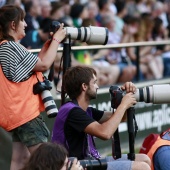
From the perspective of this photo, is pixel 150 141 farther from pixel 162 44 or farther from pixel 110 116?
pixel 162 44

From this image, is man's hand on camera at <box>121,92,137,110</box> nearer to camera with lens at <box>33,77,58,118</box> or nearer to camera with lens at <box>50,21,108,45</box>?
camera with lens at <box>33,77,58,118</box>

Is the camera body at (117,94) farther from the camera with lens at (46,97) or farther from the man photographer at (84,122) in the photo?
the camera with lens at (46,97)

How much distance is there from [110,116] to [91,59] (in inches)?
143

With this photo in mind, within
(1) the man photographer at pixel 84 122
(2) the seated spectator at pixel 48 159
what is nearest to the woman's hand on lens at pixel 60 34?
(1) the man photographer at pixel 84 122

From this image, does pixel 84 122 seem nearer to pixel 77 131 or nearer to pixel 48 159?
pixel 77 131

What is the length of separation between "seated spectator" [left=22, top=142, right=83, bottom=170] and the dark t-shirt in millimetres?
1410

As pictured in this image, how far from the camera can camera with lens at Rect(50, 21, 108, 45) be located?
6156mm

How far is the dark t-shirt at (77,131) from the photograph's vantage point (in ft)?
18.4

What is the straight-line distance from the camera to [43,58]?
235 inches

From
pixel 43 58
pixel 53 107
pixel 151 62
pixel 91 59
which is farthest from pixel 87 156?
pixel 151 62

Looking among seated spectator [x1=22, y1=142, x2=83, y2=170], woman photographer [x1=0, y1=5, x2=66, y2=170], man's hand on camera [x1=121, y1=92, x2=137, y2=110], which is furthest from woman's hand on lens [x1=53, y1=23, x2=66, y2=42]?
seated spectator [x1=22, y1=142, x2=83, y2=170]

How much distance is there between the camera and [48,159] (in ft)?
13.5

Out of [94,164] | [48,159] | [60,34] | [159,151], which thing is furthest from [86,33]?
[48,159]

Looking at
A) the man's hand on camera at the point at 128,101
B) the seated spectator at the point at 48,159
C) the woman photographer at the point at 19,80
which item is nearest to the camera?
the seated spectator at the point at 48,159
